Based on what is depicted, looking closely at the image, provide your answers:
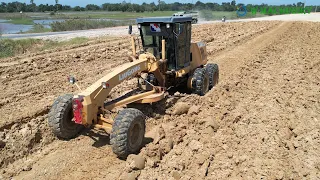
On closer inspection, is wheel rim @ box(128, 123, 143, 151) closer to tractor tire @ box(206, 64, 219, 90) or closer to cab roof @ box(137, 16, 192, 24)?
cab roof @ box(137, 16, 192, 24)

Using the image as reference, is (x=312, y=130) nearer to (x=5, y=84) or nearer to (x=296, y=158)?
(x=296, y=158)

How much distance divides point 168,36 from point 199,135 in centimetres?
241

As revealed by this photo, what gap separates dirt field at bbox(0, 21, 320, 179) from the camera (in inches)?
197

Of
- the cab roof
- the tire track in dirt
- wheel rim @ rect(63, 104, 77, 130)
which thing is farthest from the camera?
the tire track in dirt

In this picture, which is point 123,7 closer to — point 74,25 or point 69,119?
point 74,25

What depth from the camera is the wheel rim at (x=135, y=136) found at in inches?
208

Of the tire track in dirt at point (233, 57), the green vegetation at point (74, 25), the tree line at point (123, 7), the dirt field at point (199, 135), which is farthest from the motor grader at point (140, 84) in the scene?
the tree line at point (123, 7)

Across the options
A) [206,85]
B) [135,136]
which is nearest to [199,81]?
[206,85]

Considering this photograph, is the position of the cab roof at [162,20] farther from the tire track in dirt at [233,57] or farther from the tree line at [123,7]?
the tree line at [123,7]

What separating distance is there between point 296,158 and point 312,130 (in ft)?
4.34

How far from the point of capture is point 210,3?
106688 millimetres

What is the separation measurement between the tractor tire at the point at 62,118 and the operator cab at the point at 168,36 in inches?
93.0

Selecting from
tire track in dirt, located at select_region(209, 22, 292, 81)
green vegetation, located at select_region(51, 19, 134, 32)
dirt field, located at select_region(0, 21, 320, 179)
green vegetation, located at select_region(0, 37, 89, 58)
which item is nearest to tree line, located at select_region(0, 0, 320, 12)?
green vegetation, located at select_region(51, 19, 134, 32)

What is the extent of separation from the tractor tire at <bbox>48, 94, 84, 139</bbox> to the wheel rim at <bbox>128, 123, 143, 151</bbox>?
53.4 inches
